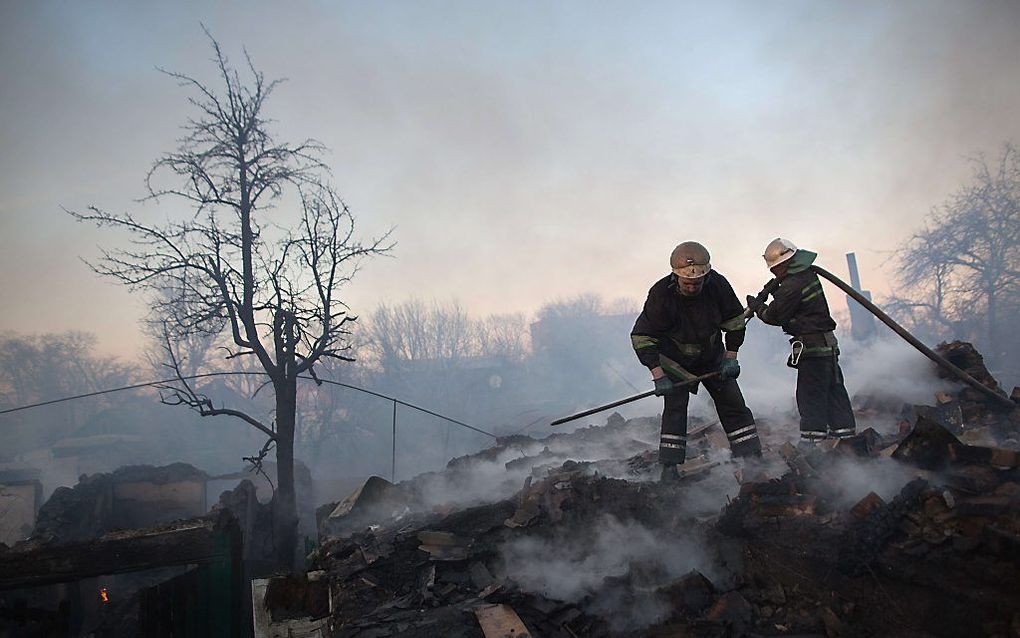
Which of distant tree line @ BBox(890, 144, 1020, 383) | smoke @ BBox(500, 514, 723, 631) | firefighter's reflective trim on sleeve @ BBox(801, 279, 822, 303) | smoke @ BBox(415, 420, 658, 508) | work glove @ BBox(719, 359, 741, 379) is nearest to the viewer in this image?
smoke @ BBox(500, 514, 723, 631)

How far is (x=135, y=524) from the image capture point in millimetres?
14727

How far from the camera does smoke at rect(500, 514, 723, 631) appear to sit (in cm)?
332

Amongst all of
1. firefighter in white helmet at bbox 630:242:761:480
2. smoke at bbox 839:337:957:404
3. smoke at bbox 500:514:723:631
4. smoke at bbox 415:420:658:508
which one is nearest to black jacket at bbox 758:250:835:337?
firefighter in white helmet at bbox 630:242:761:480

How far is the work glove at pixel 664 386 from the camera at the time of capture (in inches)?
188

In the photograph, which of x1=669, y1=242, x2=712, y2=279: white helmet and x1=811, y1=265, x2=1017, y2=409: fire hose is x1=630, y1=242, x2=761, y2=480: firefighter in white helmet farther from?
x1=811, y1=265, x2=1017, y2=409: fire hose

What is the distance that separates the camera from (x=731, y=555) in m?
3.45

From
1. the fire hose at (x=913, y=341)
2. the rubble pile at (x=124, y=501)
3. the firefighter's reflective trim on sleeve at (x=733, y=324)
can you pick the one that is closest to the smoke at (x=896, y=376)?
the fire hose at (x=913, y=341)

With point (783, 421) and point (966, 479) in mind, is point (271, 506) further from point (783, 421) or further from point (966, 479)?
point (966, 479)

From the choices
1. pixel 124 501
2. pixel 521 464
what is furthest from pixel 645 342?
pixel 124 501

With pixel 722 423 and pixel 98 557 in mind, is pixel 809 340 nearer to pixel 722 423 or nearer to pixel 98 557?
pixel 722 423

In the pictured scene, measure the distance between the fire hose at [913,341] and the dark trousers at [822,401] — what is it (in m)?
0.72

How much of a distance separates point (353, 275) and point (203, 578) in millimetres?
6046

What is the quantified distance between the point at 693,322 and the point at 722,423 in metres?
0.93

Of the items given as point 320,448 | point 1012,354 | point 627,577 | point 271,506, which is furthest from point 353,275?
point 1012,354
